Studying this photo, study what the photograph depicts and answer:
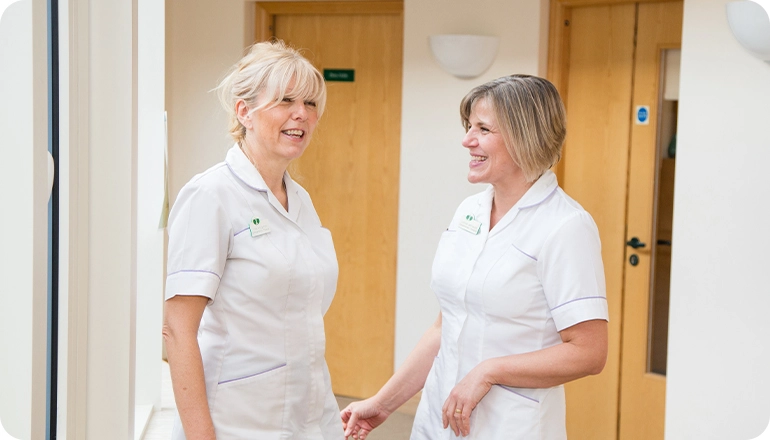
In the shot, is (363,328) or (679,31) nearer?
(679,31)

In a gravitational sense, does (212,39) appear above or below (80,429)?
above

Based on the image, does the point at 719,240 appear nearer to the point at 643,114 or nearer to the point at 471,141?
the point at 643,114

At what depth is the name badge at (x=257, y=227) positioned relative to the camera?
1697 millimetres

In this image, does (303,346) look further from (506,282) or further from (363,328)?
(363,328)

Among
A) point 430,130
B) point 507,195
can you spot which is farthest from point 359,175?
point 507,195

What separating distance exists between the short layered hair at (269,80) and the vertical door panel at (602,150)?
2449 millimetres

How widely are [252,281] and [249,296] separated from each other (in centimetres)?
3

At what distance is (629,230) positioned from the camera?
3.89 metres

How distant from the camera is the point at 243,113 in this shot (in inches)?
69.9

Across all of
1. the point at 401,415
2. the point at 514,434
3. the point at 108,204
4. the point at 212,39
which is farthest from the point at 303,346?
the point at 212,39

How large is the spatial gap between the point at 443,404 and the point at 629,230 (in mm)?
2288
